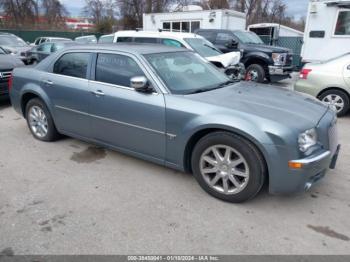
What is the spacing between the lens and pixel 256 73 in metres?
10.4

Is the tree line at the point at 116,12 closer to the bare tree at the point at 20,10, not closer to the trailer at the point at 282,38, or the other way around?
the bare tree at the point at 20,10

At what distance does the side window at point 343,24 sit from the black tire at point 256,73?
2.63 m

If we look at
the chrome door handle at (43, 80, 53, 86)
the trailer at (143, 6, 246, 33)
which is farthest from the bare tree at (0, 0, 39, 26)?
the chrome door handle at (43, 80, 53, 86)

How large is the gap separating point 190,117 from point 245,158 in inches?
28.3

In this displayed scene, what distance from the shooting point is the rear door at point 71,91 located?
13.8ft

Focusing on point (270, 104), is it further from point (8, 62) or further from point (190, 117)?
point (8, 62)

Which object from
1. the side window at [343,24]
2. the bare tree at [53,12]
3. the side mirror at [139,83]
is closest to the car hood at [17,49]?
the side window at [343,24]

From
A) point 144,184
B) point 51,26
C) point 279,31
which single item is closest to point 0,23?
point 51,26

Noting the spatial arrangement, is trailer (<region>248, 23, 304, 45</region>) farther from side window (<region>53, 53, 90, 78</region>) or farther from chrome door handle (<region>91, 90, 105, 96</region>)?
chrome door handle (<region>91, 90, 105, 96</region>)

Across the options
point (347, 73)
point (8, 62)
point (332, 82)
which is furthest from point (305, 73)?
point (8, 62)

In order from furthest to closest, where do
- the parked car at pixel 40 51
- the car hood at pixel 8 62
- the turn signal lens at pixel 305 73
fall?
1. the parked car at pixel 40 51
2. the car hood at pixel 8 62
3. the turn signal lens at pixel 305 73

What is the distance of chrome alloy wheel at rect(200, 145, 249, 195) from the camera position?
3134 millimetres

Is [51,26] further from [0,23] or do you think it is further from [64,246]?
[64,246]

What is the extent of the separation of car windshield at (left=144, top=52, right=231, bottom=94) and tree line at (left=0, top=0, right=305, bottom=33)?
30.5 metres
